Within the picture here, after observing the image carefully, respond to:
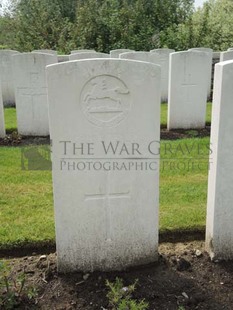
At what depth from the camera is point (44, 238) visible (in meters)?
3.48

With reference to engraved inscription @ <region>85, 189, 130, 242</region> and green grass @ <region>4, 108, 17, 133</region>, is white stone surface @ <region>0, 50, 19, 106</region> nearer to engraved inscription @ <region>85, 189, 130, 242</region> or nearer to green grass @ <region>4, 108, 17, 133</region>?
green grass @ <region>4, 108, 17, 133</region>

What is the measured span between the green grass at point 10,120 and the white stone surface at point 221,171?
5.29 meters

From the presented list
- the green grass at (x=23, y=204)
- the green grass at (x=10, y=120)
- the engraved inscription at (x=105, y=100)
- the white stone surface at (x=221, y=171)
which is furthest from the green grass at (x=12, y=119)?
the engraved inscription at (x=105, y=100)

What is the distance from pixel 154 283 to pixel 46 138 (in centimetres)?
479

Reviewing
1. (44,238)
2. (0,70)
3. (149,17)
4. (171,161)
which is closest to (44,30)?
(149,17)

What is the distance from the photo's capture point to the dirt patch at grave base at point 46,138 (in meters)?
6.80

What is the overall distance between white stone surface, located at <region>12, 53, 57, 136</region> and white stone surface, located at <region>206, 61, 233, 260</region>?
4.71 metres

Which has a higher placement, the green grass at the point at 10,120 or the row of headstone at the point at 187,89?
the row of headstone at the point at 187,89

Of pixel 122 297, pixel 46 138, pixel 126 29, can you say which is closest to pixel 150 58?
pixel 46 138

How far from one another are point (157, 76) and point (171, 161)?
9.45ft

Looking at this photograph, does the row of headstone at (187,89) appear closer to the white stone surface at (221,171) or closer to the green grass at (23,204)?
the green grass at (23,204)

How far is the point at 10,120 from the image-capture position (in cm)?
830

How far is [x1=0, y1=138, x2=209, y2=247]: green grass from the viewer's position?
3.65 metres

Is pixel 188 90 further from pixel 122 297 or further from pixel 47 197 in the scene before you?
pixel 122 297
